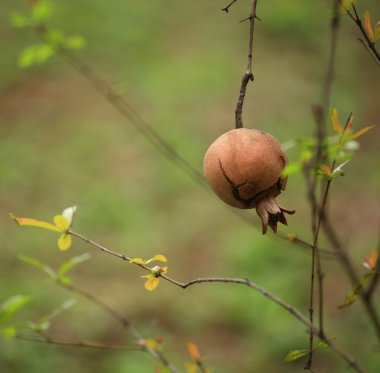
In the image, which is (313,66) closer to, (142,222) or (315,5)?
(315,5)

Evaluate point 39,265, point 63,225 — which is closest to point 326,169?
point 63,225

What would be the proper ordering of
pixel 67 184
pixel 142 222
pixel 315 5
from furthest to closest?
pixel 315 5
pixel 67 184
pixel 142 222

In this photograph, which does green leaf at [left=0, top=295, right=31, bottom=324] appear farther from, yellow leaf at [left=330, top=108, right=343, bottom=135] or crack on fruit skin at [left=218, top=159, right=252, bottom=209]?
yellow leaf at [left=330, top=108, right=343, bottom=135]

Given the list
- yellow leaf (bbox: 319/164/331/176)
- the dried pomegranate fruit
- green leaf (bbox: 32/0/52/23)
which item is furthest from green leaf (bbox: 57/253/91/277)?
green leaf (bbox: 32/0/52/23)

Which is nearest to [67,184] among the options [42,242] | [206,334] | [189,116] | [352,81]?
[42,242]

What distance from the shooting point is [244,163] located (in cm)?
80

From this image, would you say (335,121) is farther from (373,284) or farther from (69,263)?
(69,263)

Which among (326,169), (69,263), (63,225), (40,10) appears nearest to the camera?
(326,169)

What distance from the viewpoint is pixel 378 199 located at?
3477 millimetres

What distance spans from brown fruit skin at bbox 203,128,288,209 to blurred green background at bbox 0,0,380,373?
0.70 m

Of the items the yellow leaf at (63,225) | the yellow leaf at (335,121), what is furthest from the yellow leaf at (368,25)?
the yellow leaf at (63,225)

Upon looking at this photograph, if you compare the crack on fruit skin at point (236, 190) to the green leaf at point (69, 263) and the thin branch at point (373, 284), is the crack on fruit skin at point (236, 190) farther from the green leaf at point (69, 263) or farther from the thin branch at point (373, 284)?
the green leaf at point (69, 263)

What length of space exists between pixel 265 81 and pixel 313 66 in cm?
58

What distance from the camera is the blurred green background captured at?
8.57ft
